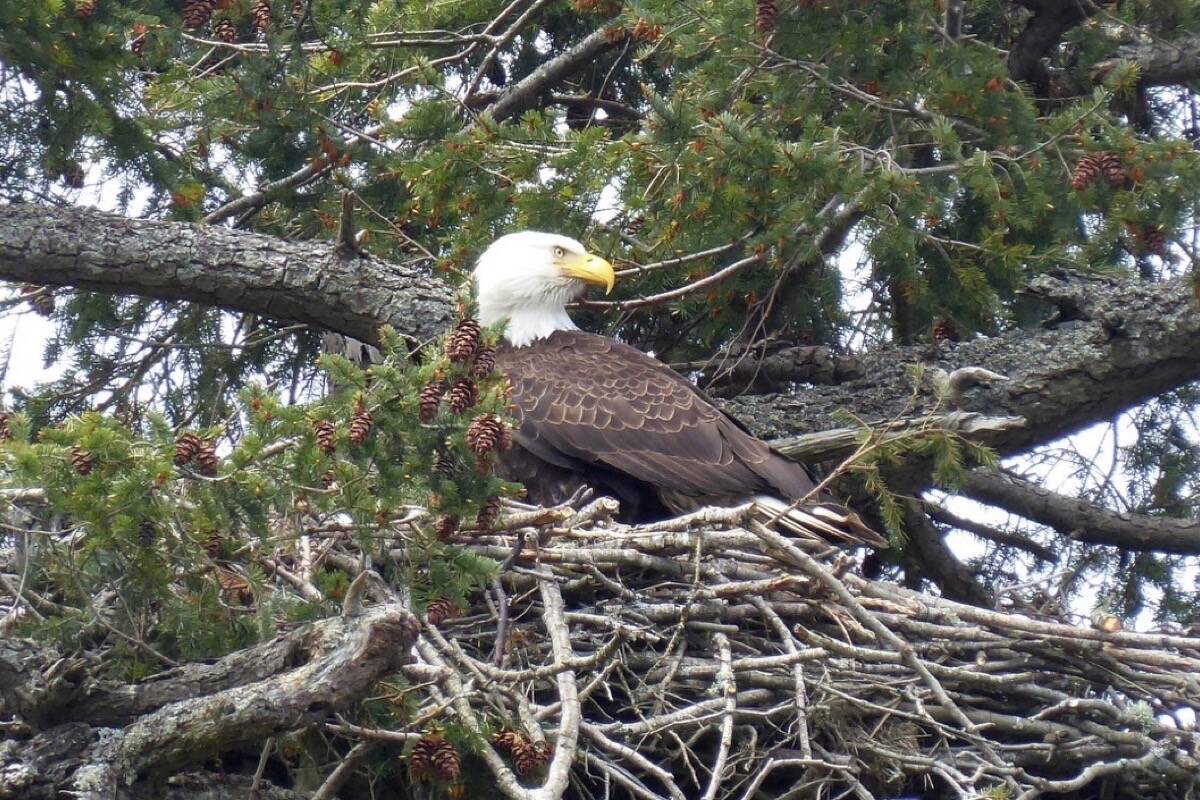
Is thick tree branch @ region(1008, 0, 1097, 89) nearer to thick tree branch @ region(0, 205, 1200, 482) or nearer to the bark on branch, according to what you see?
thick tree branch @ region(0, 205, 1200, 482)

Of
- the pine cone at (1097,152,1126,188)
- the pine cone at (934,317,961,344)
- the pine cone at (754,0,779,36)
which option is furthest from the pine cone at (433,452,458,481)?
the pine cone at (934,317,961,344)

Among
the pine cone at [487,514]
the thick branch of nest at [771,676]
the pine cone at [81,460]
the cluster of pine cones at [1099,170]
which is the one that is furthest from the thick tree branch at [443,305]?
the pine cone at [81,460]

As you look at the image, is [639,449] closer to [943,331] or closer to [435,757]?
[943,331]

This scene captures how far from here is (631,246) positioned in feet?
20.2

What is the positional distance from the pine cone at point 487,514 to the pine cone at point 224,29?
7.87ft

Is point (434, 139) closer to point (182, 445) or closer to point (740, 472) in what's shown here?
point (740, 472)

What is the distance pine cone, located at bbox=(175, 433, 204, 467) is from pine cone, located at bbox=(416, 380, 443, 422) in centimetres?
47

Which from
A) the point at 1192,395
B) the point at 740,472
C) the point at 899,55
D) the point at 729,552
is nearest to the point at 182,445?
the point at 729,552

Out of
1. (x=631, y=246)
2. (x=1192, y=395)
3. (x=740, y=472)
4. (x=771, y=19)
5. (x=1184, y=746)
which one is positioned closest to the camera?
(x=1184, y=746)

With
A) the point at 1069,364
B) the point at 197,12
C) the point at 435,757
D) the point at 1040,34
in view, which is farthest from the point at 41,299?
the point at 1040,34

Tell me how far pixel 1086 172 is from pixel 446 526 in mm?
2499

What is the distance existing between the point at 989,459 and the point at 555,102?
2.94 metres

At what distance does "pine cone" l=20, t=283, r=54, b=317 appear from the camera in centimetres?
623

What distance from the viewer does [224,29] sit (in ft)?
17.8
